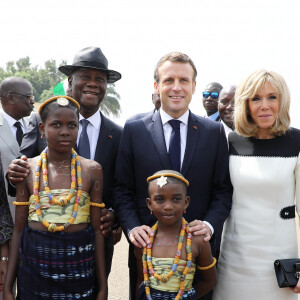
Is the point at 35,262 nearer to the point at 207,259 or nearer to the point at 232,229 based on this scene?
the point at 207,259

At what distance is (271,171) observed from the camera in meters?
2.71

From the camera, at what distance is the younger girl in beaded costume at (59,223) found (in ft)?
7.72

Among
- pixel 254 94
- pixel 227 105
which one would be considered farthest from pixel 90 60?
pixel 227 105

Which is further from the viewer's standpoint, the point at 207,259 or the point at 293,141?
the point at 293,141

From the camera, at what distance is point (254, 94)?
2.81 meters

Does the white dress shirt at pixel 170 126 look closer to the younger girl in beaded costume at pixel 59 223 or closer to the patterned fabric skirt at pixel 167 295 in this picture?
the younger girl in beaded costume at pixel 59 223

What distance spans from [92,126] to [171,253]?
1.45 meters

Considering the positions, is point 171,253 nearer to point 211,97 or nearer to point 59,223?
point 59,223

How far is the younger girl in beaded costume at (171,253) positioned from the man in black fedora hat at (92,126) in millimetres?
745

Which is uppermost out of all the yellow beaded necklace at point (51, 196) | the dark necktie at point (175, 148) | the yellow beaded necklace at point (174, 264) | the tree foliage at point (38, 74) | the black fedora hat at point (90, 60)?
the tree foliage at point (38, 74)

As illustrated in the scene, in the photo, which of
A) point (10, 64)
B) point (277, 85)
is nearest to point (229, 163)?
point (277, 85)

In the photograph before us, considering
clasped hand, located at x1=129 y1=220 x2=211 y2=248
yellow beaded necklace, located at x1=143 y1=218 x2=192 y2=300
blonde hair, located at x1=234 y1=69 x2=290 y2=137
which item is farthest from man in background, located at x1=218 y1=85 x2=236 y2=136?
yellow beaded necklace, located at x1=143 y1=218 x2=192 y2=300

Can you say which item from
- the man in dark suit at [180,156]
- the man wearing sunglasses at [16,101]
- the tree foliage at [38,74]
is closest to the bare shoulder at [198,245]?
the man in dark suit at [180,156]

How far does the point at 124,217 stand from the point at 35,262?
0.72 meters
